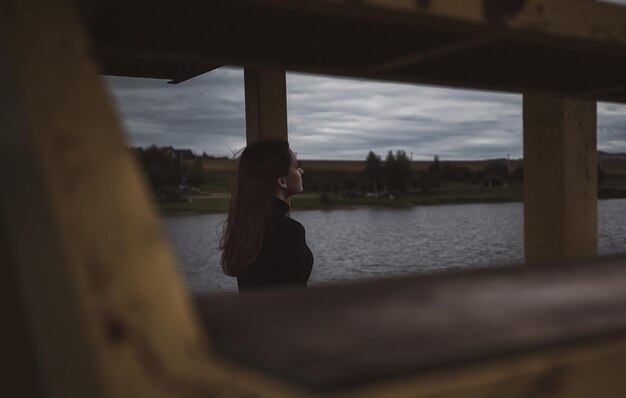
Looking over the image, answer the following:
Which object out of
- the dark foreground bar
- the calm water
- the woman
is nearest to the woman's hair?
the woman

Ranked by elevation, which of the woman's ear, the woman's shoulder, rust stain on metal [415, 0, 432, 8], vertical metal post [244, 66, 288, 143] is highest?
vertical metal post [244, 66, 288, 143]

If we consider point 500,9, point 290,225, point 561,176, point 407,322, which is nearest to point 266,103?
point 290,225

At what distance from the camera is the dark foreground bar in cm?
72

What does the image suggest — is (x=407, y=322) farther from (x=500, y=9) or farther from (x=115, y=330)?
(x=500, y=9)

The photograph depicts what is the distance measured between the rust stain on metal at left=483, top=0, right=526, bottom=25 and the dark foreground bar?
0.46 m

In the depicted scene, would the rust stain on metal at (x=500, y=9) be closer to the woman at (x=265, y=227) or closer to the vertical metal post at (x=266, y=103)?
the woman at (x=265, y=227)

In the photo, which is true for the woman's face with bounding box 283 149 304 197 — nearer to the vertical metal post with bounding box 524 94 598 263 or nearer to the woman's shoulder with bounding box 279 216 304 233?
the woman's shoulder with bounding box 279 216 304 233

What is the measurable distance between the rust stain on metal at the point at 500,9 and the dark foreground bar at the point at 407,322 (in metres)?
0.46

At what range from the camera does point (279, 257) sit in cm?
297

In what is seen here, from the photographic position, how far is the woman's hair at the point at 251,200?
2.98 m

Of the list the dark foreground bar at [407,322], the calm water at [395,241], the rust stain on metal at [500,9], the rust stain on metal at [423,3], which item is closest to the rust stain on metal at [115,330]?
the dark foreground bar at [407,322]

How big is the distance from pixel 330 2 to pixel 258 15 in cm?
26

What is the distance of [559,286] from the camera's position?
3.61 feet

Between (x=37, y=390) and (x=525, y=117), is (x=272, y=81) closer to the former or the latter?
(x=525, y=117)
